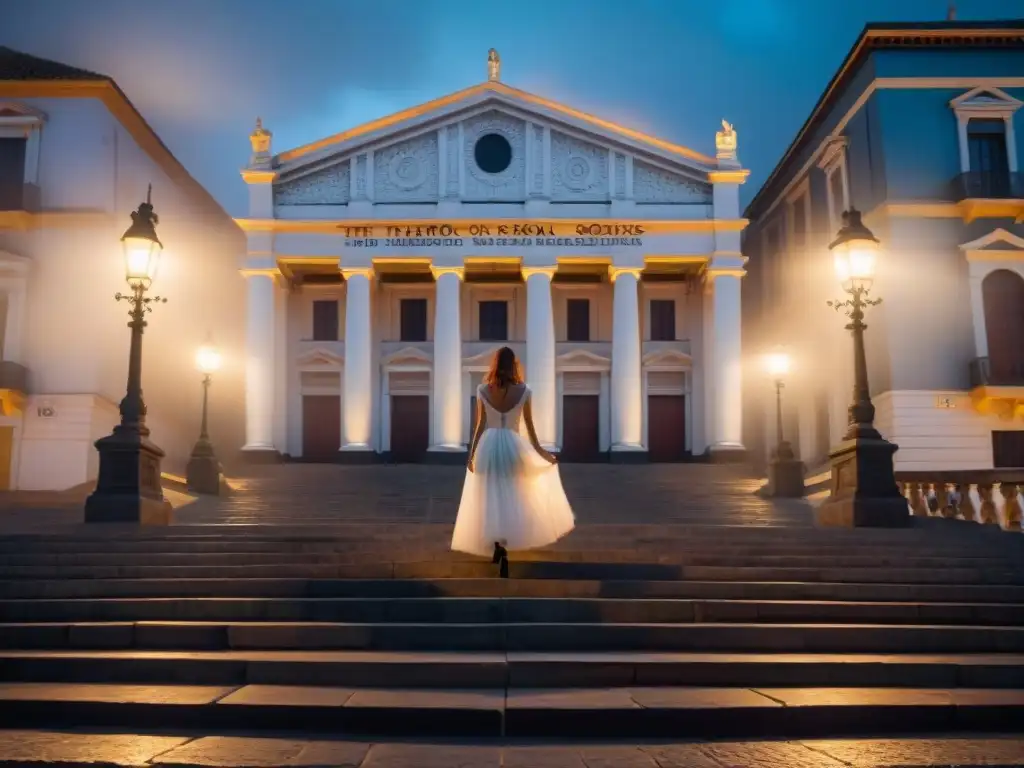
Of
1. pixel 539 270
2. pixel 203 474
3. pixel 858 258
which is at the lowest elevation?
pixel 203 474

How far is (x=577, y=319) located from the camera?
3669cm

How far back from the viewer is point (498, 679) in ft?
22.7

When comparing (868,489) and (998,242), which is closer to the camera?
(868,489)

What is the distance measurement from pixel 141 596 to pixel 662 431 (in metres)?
28.3

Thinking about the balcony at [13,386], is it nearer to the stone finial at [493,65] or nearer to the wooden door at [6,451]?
the wooden door at [6,451]

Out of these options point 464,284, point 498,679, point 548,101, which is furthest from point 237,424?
point 498,679

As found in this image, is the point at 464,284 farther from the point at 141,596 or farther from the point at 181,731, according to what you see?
the point at 181,731

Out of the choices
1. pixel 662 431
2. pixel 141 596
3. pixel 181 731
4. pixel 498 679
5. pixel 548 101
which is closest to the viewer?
pixel 181 731

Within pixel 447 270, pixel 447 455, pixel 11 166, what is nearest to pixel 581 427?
pixel 447 455

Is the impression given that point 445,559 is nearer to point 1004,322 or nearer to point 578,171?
point 1004,322

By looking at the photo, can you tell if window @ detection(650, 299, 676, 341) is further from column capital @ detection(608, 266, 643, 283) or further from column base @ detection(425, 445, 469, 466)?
column base @ detection(425, 445, 469, 466)

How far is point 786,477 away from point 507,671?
16.7m

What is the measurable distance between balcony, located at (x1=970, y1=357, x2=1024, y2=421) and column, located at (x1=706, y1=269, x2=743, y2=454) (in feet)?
25.5

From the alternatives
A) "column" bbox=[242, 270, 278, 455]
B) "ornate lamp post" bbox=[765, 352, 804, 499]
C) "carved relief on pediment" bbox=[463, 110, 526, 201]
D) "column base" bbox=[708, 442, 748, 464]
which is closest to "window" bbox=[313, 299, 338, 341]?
"column" bbox=[242, 270, 278, 455]
